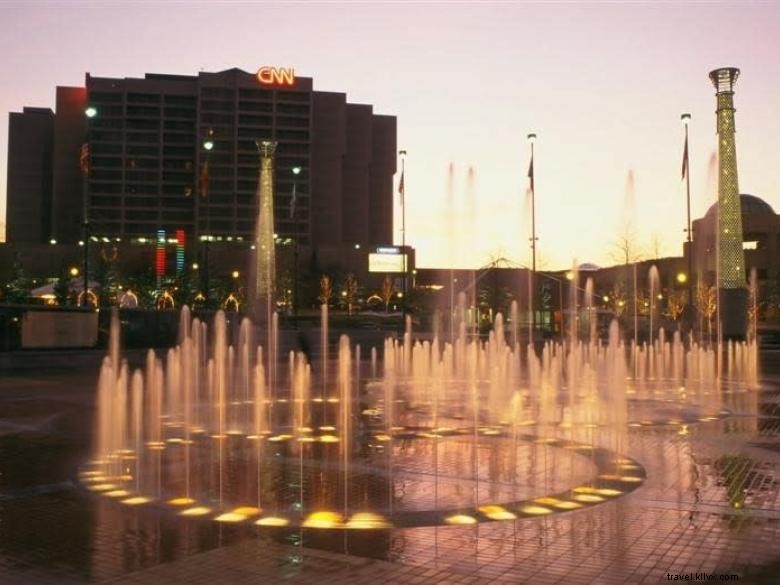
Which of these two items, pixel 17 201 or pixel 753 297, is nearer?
pixel 753 297

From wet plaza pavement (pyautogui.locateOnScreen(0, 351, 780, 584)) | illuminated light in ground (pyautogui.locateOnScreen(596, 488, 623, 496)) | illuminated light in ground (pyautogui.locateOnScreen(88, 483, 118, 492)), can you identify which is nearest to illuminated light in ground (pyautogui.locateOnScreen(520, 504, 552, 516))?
wet plaza pavement (pyautogui.locateOnScreen(0, 351, 780, 584))

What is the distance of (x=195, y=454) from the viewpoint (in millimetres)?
11344

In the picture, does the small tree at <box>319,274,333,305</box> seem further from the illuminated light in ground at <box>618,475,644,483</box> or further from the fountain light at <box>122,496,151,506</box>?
the fountain light at <box>122,496,151,506</box>

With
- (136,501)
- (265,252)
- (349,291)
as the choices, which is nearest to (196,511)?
(136,501)

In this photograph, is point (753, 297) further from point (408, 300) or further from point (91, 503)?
point (91, 503)

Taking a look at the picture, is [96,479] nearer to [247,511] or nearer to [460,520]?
[247,511]

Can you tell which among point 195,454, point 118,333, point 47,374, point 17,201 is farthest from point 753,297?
point 17,201

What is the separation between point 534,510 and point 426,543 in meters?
1.63

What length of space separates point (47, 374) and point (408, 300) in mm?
62843

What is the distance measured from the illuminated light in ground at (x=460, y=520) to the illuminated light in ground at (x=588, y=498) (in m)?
1.40

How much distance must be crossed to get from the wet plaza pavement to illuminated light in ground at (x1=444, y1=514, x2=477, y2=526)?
0.47 feet

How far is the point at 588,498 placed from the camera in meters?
8.49

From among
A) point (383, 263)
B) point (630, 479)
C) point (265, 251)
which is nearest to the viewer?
point (630, 479)

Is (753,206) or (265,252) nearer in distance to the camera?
(265,252)
